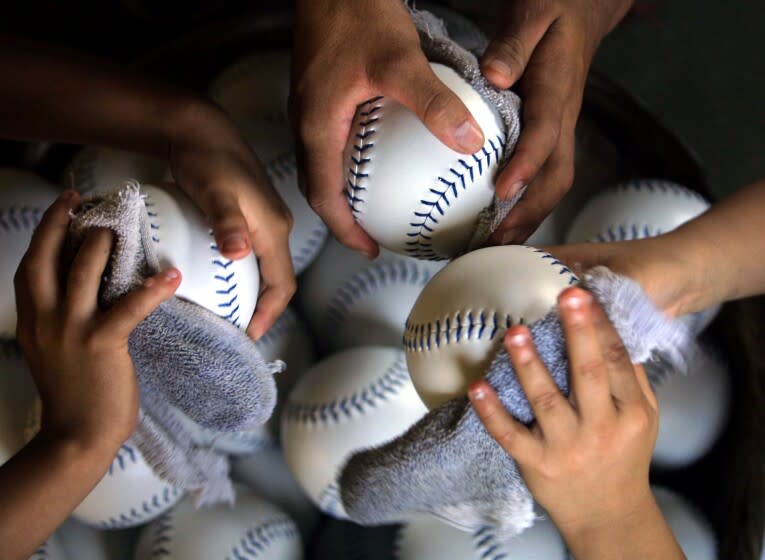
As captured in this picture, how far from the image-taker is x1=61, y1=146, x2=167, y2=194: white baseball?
118cm

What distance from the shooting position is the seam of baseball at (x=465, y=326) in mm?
718

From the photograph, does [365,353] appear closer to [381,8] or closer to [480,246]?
[480,246]

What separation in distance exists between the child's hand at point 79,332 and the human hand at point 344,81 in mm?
252

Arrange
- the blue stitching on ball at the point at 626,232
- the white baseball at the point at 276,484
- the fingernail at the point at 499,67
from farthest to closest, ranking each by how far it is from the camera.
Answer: the white baseball at the point at 276,484
the blue stitching on ball at the point at 626,232
the fingernail at the point at 499,67

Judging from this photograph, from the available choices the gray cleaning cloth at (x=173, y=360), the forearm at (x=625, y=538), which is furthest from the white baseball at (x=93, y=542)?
the forearm at (x=625, y=538)

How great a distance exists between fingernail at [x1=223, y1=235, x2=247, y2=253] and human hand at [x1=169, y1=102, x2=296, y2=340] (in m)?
0.03

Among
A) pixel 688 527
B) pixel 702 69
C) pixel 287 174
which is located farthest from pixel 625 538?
pixel 702 69

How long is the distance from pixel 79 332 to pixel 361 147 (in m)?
0.37

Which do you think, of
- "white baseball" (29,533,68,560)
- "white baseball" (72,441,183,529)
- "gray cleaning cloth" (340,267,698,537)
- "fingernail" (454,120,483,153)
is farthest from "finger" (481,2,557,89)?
"white baseball" (29,533,68,560)

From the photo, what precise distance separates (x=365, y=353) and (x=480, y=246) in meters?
0.34

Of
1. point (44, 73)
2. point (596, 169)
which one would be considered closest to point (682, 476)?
point (596, 169)

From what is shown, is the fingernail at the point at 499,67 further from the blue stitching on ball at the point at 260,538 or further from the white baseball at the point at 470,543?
the blue stitching on ball at the point at 260,538

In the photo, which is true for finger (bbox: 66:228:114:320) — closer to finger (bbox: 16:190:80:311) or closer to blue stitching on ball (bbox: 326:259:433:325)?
finger (bbox: 16:190:80:311)

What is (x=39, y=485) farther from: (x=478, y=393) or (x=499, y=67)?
(x=499, y=67)
